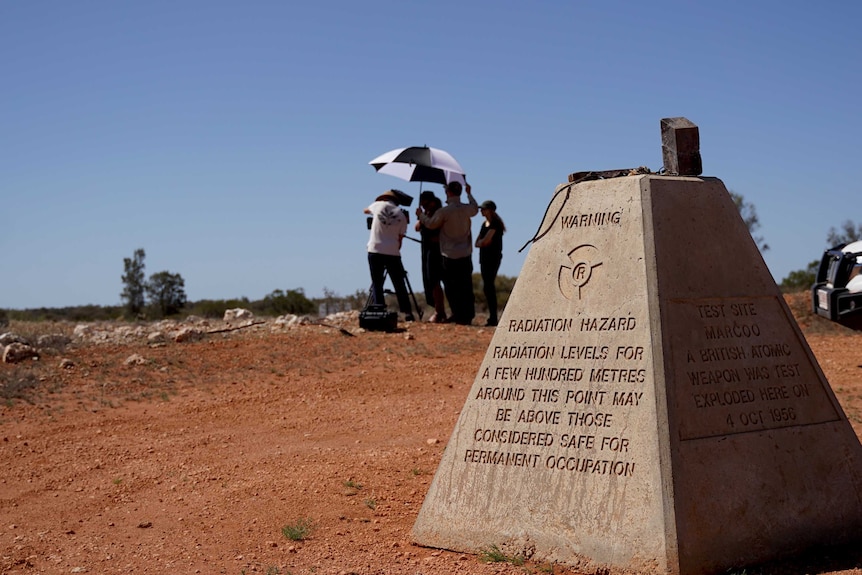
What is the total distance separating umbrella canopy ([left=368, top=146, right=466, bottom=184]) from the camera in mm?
15414

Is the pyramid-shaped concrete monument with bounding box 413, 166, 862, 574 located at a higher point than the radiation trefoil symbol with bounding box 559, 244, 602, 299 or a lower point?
lower

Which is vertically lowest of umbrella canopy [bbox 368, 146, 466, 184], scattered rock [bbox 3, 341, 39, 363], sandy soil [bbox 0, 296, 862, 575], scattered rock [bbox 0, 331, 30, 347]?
sandy soil [bbox 0, 296, 862, 575]

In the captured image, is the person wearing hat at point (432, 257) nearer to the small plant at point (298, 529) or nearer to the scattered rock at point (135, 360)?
the scattered rock at point (135, 360)

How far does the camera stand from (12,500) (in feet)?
23.2

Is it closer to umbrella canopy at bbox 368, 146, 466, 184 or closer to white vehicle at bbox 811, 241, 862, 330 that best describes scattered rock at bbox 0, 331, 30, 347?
umbrella canopy at bbox 368, 146, 466, 184

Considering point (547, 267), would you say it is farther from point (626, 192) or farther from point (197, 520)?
point (197, 520)

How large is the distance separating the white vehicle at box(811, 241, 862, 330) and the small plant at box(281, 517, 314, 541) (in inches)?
285

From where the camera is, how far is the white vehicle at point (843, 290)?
10.9m

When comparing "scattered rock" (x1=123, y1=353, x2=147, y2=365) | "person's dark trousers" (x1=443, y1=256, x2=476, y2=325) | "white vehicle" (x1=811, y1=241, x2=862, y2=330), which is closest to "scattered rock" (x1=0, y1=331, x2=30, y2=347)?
"scattered rock" (x1=123, y1=353, x2=147, y2=365)

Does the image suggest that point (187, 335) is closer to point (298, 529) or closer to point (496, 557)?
point (298, 529)

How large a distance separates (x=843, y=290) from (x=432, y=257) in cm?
629

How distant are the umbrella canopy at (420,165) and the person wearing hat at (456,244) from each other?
74 centimetres

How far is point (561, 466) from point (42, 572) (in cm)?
280

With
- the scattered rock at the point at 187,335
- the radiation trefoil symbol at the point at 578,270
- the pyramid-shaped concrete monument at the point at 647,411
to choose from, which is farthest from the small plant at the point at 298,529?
the scattered rock at the point at 187,335
